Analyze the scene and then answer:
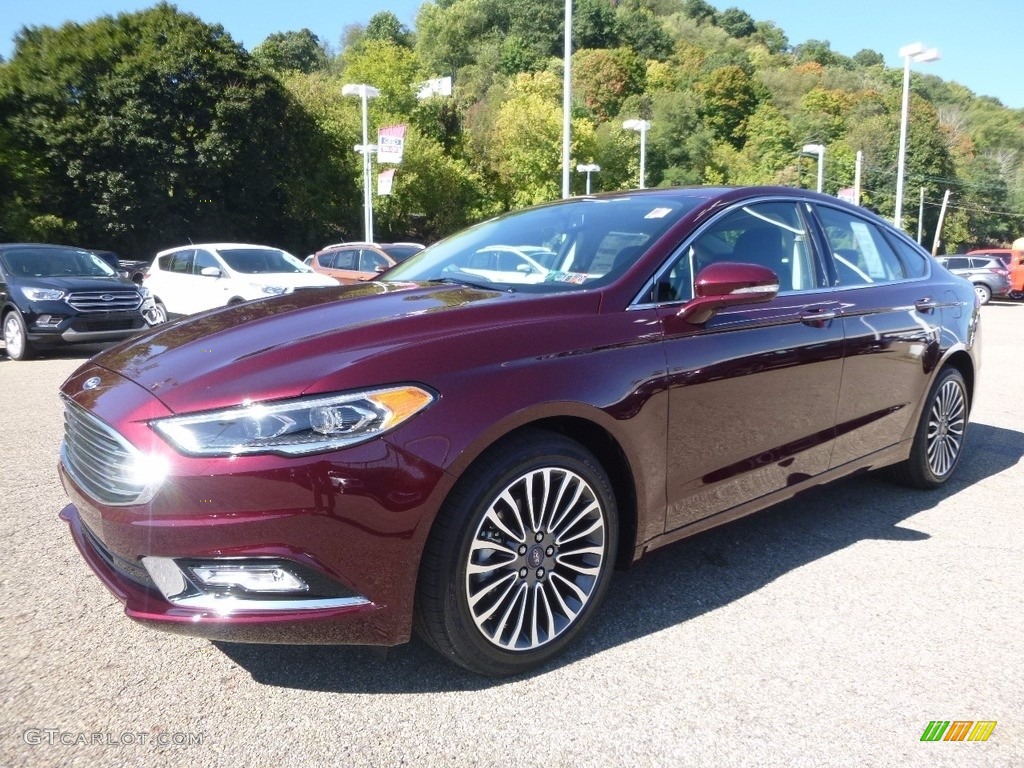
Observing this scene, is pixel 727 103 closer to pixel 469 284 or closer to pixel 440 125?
pixel 440 125

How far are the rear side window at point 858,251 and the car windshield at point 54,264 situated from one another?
35.0ft

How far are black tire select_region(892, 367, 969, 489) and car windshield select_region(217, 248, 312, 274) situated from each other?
11382mm

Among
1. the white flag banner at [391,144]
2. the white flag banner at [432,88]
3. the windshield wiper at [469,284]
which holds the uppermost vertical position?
the white flag banner at [432,88]

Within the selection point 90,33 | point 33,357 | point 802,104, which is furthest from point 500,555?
point 802,104

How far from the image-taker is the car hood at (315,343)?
235 centimetres

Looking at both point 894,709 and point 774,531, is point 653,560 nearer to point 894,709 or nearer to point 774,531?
point 774,531

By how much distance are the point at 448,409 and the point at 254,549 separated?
656 millimetres

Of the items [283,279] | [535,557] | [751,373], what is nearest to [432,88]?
[283,279]

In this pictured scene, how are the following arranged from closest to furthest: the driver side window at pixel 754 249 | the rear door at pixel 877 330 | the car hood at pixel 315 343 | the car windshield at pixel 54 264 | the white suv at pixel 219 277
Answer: the car hood at pixel 315 343 < the driver side window at pixel 754 249 < the rear door at pixel 877 330 < the car windshield at pixel 54 264 < the white suv at pixel 219 277

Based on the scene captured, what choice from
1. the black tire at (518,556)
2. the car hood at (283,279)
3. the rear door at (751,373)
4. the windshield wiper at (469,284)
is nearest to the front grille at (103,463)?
the black tire at (518,556)

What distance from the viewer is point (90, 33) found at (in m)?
33.1

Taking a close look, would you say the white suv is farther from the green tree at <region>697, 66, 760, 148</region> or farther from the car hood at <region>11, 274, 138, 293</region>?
the green tree at <region>697, 66, 760, 148</region>

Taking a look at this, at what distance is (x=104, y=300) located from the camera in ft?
36.6

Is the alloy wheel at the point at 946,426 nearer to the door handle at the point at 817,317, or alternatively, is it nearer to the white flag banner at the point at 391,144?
the door handle at the point at 817,317
